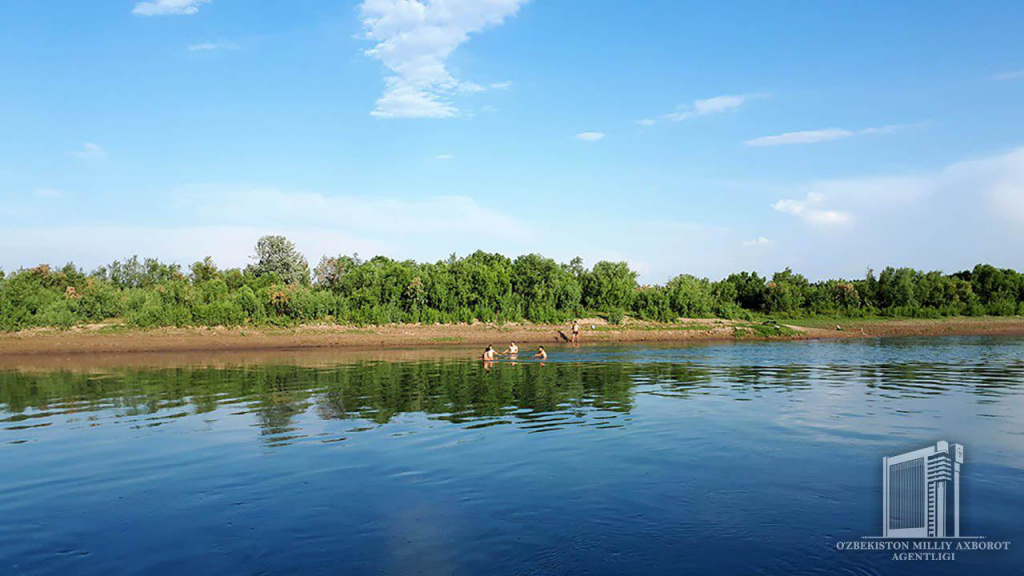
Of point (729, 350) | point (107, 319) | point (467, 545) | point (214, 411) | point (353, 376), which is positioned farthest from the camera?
point (107, 319)

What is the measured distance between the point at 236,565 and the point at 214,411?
17393mm

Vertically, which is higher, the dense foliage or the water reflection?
the dense foliage

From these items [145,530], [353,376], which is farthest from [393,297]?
[145,530]

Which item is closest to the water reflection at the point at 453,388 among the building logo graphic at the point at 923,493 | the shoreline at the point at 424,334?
the building logo graphic at the point at 923,493

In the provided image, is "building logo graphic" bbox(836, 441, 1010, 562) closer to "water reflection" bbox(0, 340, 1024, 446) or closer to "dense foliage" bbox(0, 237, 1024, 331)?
"water reflection" bbox(0, 340, 1024, 446)

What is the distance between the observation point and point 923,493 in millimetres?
14383

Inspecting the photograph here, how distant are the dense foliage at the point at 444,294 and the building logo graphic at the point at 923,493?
207ft

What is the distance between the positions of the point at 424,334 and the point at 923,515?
208 ft

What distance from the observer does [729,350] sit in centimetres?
6072

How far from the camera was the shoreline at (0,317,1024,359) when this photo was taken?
61.2 metres

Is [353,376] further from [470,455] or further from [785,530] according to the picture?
[785,530]

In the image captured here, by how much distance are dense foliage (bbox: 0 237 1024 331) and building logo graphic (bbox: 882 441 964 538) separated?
63181 mm

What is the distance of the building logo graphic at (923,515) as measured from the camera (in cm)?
1104

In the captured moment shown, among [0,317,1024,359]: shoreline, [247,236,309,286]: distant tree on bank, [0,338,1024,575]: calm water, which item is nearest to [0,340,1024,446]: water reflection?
[0,338,1024,575]: calm water
